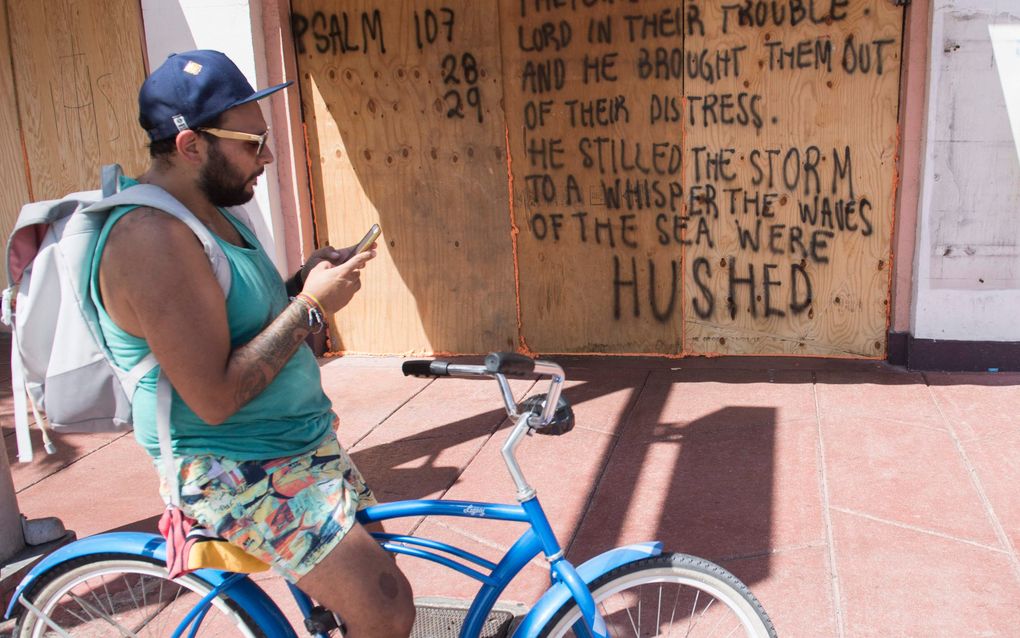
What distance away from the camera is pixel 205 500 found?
205cm

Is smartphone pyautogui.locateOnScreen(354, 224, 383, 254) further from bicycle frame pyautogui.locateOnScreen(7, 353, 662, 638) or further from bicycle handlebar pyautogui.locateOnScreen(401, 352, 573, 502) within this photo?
bicycle frame pyautogui.locateOnScreen(7, 353, 662, 638)

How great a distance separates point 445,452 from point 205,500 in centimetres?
285

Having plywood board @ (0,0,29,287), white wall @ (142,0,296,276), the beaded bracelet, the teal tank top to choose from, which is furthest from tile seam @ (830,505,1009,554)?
plywood board @ (0,0,29,287)

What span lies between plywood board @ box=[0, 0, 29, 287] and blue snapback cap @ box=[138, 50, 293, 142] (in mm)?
5989

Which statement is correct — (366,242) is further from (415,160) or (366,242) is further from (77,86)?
(77,86)

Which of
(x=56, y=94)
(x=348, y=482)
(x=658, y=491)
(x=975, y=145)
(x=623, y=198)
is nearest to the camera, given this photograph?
(x=348, y=482)

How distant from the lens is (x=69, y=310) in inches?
82.2

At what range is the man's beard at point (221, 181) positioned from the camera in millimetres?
2067

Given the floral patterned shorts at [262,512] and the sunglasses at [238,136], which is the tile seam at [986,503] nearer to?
the floral patterned shorts at [262,512]

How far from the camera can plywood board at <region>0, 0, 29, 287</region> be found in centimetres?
711

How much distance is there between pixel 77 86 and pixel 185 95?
5637 millimetres

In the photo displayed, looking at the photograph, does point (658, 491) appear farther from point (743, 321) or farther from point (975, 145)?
point (975, 145)

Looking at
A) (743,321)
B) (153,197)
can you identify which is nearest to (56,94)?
(743,321)

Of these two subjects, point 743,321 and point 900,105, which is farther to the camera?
point 743,321
